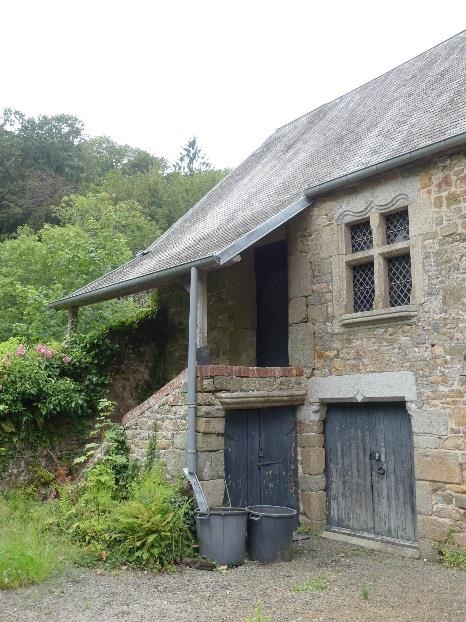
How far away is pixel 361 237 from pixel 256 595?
15.0 ft

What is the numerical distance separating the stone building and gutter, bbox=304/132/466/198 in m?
0.02

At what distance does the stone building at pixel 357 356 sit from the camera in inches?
255

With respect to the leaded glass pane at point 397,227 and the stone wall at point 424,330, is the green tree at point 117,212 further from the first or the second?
the leaded glass pane at point 397,227

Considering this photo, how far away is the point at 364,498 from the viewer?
23.9 ft

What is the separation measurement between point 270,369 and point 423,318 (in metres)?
2.06

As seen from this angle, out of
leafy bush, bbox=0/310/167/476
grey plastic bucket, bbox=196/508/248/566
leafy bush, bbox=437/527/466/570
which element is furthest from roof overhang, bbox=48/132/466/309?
leafy bush, bbox=437/527/466/570

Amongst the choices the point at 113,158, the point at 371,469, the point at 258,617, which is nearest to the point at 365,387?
the point at 371,469

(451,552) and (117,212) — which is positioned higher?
(117,212)

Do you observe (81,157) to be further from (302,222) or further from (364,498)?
(364,498)

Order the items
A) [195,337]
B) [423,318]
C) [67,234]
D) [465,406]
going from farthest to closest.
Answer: [67,234] → [195,337] → [423,318] → [465,406]

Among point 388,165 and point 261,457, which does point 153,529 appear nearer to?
point 261,457

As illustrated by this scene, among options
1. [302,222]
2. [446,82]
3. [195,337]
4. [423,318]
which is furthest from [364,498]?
[446,82]

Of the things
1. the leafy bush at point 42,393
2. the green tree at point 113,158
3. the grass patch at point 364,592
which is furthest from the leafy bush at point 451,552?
the green tree at point 113,158

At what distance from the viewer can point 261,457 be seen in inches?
298
